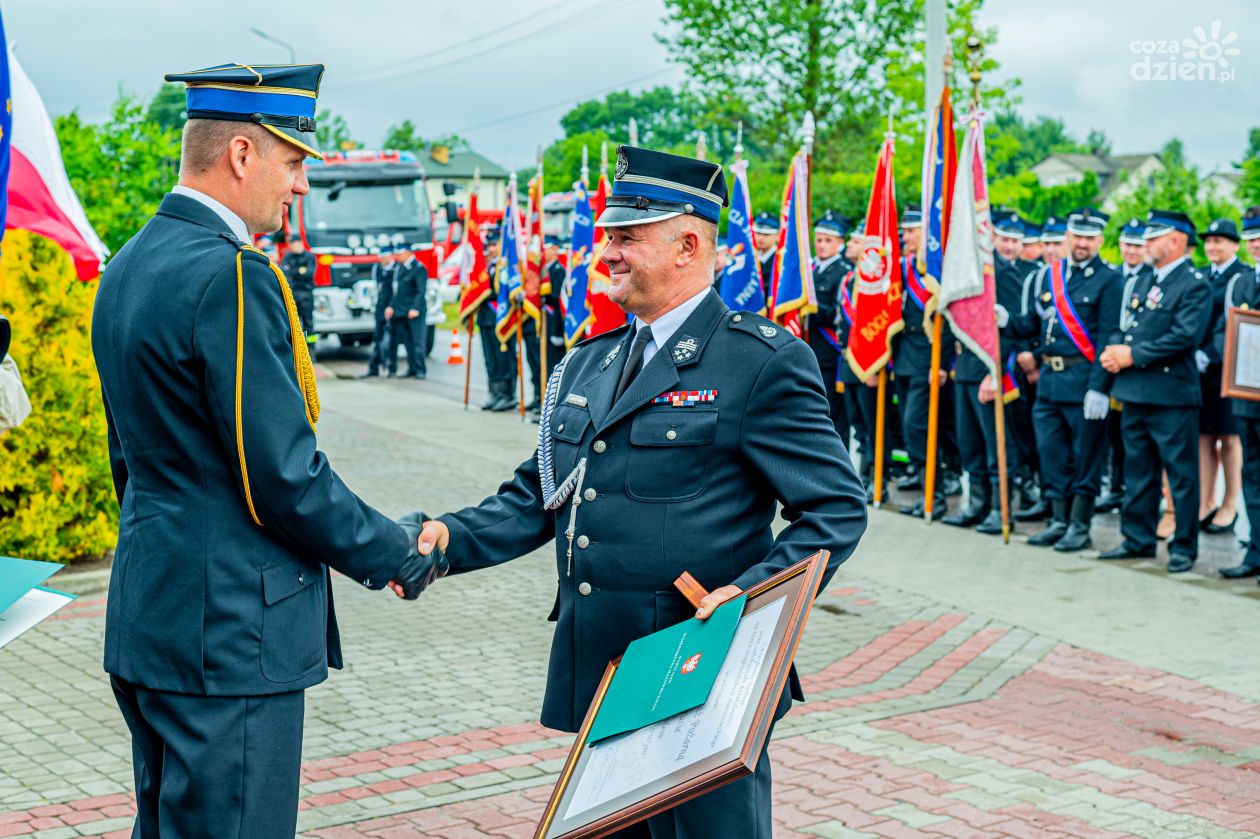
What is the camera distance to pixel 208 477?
9.37ft

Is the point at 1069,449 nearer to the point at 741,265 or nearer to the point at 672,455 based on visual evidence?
the point at 741,265

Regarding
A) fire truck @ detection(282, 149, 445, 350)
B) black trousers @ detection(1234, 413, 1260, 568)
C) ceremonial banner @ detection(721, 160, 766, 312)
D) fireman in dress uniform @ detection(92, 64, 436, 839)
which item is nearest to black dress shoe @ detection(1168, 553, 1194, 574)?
black trousers @ detection(1234, 413, 1260, 568)

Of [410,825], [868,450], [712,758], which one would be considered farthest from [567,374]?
[868,450]

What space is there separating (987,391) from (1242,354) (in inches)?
78.5

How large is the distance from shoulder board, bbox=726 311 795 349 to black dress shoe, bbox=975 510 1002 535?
7534 millimetres

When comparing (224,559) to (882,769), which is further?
(882,769)

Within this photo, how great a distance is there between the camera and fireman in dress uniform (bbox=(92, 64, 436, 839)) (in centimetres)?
282

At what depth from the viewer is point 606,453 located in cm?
327

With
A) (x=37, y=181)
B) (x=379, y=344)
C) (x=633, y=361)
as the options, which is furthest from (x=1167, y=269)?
(x=379, y=344)

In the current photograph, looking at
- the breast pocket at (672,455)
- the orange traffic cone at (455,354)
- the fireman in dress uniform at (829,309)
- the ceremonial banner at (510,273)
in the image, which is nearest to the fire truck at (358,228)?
the orange traffic cone at (455,354)

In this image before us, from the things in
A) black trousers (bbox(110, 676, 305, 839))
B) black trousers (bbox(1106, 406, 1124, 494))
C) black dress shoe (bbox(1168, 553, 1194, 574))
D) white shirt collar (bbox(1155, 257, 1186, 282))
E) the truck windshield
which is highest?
the truck windshield

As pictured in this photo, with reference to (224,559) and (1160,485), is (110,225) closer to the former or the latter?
(1160,485)

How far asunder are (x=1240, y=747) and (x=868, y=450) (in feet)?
23.6

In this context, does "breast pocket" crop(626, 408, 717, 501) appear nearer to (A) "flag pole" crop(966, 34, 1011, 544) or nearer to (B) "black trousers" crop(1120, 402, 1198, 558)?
(B) "black trousers" crop(1120, 402, 1198, 558)
